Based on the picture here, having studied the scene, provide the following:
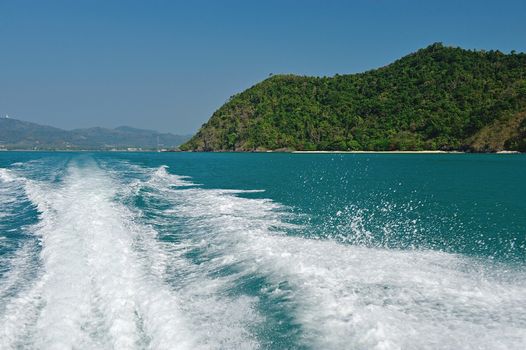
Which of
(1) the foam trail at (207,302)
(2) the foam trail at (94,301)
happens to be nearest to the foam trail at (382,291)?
(1) the foam trail at (207,302)

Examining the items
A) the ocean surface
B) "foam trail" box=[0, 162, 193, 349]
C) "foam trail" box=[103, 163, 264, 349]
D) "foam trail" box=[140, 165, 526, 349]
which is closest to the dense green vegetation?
the ocean surface

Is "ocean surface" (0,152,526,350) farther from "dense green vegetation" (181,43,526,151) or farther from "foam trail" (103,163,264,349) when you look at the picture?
"dense green vegetation" (181,43,526,151)

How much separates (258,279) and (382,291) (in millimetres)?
2440

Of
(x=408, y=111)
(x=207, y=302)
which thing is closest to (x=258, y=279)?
(x=207, y=302)

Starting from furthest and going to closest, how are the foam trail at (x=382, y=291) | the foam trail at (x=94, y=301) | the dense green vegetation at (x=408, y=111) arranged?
the dense green vegetation at (x=408, y=111) → the foam trail at (x=94, y=301) → the foam trail at (x=382, y=291)

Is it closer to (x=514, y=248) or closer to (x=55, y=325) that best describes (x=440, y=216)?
(x=514, y=248)

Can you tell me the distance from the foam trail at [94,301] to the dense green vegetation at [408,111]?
106 metres

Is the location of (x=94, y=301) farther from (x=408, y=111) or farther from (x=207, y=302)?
(x=408, y=111)

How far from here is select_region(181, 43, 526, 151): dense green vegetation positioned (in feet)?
377

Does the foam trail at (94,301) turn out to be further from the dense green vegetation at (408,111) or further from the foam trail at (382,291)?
the dense green vegetation at (408,111)

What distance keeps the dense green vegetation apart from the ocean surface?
327ft

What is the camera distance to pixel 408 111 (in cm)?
15262

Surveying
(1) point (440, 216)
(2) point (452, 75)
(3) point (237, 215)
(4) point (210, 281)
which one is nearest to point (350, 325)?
(4) point (210, 281)

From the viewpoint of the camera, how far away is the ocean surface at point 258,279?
6082 mm
